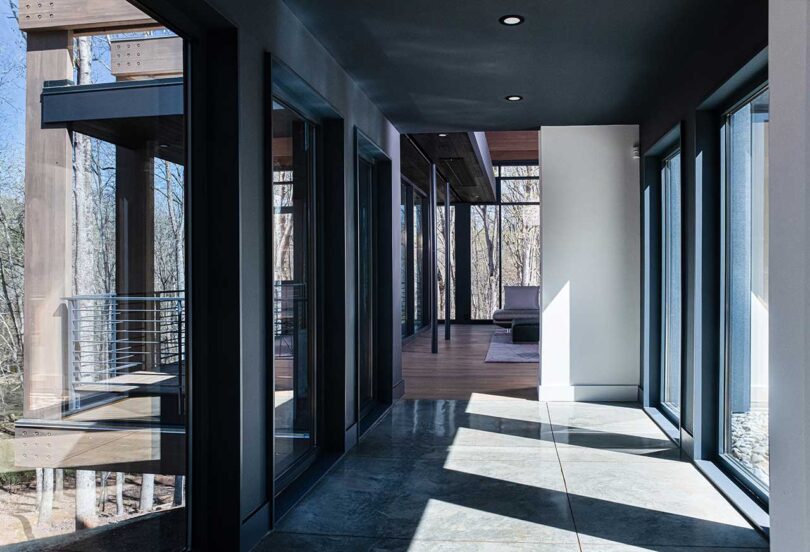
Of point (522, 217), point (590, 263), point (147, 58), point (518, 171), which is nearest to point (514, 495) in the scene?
point (147, 58)

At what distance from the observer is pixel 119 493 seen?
228 cm

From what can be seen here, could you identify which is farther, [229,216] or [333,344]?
[333,344]

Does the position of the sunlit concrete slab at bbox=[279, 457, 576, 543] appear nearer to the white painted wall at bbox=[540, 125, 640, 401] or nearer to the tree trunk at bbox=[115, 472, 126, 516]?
the tree trunk at bbox=[115, 472, 126, 516]

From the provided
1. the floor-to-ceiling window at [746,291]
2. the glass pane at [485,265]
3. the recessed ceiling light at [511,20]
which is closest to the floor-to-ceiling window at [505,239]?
the glass pane at [485,265]

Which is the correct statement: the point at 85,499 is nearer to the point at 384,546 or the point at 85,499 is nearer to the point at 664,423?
the point at 384,546

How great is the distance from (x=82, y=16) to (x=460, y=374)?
6.22 m

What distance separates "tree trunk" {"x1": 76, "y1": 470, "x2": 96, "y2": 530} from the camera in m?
2.06

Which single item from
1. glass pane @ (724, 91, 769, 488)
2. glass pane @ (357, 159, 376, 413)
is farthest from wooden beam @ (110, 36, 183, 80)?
glass pane @ (357, 159, 376, 413)

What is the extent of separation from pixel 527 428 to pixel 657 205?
84.8 inches

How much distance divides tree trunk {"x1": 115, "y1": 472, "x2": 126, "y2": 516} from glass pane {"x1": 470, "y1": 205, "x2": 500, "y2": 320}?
1260 centimetres

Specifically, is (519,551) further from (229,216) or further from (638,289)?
(638,289)

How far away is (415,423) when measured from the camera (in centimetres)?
536

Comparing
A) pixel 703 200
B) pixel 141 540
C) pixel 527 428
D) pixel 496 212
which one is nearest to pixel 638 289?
pixel 527 428

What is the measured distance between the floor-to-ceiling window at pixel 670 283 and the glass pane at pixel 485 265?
28.9 feet
